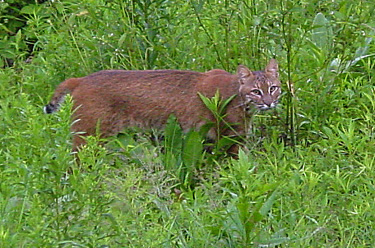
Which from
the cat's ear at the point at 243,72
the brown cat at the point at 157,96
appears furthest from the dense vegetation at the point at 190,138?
the cat's ear at the point at 243,72

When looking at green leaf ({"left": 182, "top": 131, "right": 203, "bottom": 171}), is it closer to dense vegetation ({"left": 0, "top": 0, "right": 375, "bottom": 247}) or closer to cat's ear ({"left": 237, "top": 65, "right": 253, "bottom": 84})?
dense vegetation ({"left": 0, "top": 0, "right": 375, "bottom": 247})

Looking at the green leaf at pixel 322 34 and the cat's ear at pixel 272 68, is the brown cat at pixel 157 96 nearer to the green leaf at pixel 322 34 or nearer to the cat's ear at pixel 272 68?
the cat's ear at pixel 272 68

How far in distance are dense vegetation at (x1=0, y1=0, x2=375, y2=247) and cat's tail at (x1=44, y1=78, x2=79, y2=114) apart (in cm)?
22

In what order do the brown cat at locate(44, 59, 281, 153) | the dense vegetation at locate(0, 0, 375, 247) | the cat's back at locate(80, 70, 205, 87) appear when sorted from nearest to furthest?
the dense vegetation at locate(0, 0, 375, 247), the brown cat at locate(44, 59, 281, 153), the cat's back at locate(80, 70, 205, 87)

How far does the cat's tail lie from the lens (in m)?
6.30

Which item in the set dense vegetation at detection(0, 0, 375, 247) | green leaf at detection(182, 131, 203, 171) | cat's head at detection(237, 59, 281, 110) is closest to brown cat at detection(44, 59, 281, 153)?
cat's head at detection(237, 59, 281, 110)

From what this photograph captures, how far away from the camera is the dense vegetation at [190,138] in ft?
13.7

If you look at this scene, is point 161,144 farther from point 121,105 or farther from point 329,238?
point 329,238

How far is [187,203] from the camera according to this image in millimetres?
5129

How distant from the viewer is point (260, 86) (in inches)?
246

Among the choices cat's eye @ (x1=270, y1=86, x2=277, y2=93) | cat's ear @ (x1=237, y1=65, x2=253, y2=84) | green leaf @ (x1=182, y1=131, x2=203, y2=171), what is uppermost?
cat's ear @ (x1=237, y1=65, x2=253, y2=84)

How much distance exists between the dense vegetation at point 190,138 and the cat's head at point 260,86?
0.30 feet

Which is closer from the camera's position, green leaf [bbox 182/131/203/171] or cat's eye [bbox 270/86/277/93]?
green leaf [bbox 182/131/203/171]

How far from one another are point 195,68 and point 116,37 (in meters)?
0.66
